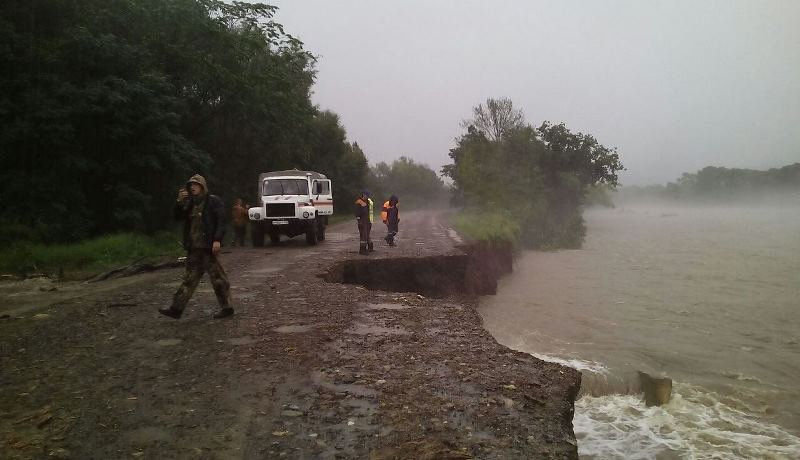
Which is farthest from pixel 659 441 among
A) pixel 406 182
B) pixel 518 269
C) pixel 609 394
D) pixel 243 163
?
pixel 406 182

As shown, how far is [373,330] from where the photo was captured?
678 cm

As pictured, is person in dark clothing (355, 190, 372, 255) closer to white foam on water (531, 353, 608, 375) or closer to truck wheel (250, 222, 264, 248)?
truck wheel (250, 222, 264, 248)

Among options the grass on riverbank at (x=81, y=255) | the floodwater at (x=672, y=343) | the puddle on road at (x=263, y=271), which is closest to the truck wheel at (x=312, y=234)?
the grass on riverbank at (x=81, y=255)

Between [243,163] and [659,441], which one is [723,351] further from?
[243,163]

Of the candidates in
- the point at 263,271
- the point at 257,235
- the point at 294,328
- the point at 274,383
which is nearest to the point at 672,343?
the point at 294,328

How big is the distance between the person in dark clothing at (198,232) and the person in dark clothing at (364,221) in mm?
7396

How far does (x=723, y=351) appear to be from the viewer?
11.1 metres

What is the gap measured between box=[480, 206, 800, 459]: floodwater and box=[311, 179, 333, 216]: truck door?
276 inches

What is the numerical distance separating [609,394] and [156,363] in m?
6.98

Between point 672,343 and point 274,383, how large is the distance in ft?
32.8

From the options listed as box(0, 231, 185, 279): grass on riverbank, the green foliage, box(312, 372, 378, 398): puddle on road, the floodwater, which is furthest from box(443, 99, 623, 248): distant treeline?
the green foliage

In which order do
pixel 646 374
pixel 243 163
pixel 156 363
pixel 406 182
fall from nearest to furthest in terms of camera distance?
pixel 156 363, pixel 646 374, pixel 243 163, pixel 406 182

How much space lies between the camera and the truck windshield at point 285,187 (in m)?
17.9

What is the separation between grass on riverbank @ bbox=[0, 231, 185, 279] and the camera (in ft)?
42.3
